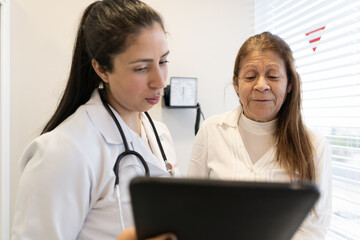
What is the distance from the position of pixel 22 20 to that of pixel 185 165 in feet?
5.00

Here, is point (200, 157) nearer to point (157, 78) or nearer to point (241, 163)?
point (241, 163)

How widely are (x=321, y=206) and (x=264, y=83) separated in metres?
0.56

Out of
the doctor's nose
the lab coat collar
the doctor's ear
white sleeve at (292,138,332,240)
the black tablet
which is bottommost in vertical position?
white sleeve at (292,138,332,240)

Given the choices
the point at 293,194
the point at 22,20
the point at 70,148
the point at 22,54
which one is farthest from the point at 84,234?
the point at 22,20

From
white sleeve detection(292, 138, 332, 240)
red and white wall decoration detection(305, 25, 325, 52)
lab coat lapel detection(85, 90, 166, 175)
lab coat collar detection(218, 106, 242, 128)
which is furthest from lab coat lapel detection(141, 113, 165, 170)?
red and white wall decoration detection(305, 25, 325, 52)

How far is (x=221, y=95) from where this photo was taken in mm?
2236

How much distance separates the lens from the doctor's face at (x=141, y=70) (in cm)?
82

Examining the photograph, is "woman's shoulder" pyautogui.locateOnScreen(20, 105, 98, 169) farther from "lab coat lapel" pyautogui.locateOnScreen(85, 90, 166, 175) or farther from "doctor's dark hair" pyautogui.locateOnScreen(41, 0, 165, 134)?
"doctor's dark hair" pyautogui.locateOnScreen(41, 0, 165, 134)

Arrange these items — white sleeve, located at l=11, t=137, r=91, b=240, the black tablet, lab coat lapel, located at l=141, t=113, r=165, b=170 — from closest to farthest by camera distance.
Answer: the black tablet → white sleeve, located at l=11, t=137, r=91, b=240 → lab coat lapel, located at l=141, t=113, r=165, b=170

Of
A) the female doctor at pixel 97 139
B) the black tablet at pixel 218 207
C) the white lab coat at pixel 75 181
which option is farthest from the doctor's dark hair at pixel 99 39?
the black tablet at pixel 218 207

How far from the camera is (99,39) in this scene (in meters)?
0.85

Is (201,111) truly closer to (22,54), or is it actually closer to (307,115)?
(307,115)

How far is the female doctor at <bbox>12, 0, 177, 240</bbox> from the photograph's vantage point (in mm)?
718

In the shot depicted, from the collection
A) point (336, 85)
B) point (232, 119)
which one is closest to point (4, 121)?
point (232, 119)
